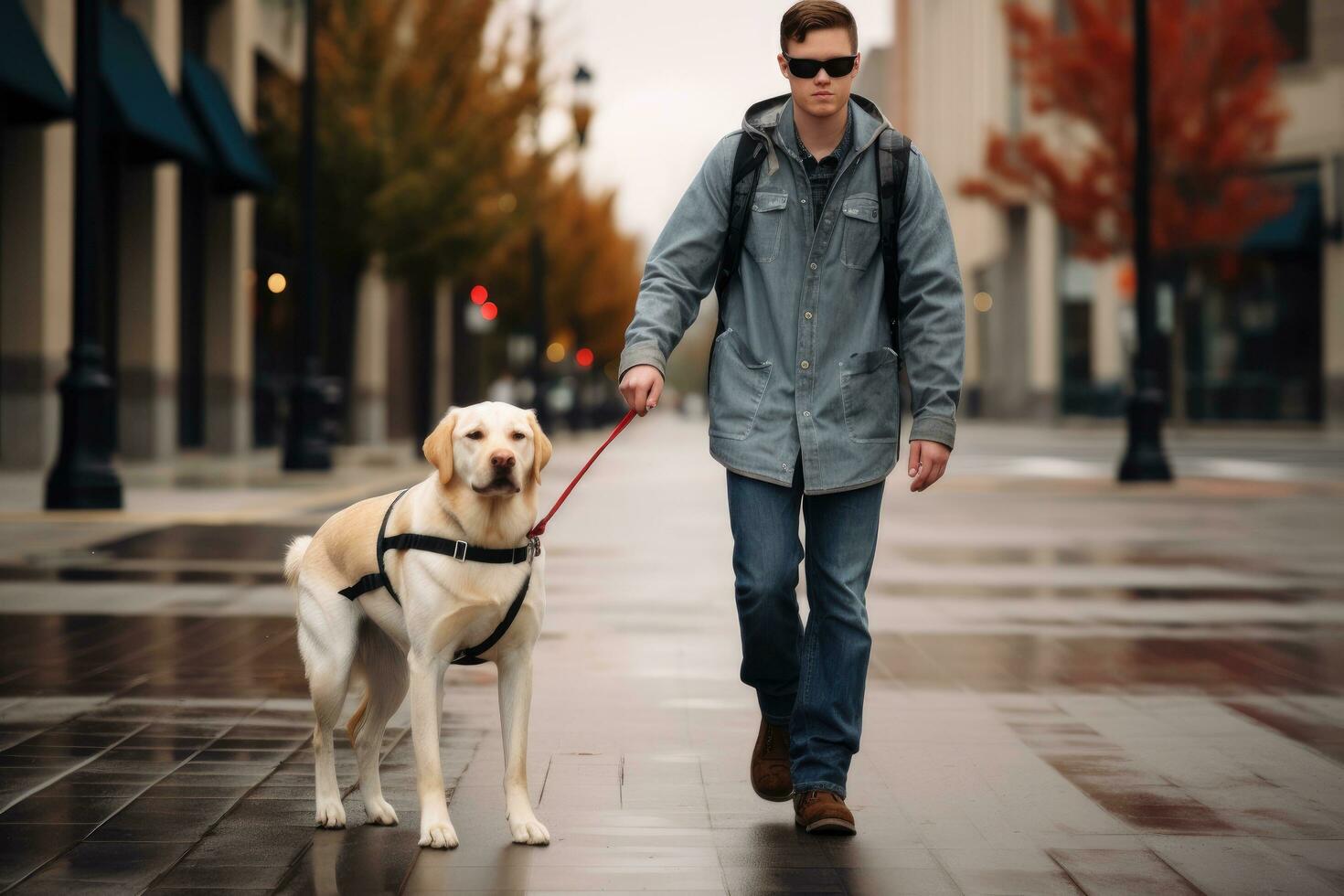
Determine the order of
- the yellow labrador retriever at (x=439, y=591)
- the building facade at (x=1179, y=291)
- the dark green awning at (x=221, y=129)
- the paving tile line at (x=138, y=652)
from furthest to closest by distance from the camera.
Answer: the building facade at (x=1179, y=291) < the dark green awning at (x=221, y=129) < the paving tile line at (x=138, y=652) < the yellow labrador retriever at (x=439, y=591)

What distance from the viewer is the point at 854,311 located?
191 inches

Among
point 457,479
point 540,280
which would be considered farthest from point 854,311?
point 540,280

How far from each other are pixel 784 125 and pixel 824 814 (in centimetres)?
194

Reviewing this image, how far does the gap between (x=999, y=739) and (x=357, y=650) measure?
2436 millimetres

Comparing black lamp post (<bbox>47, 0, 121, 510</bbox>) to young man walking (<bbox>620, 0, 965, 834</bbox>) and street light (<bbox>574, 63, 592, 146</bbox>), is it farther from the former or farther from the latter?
street light (<bbox>574, 63, 592, 146</bbox>)

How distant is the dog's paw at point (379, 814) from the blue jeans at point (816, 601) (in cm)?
109

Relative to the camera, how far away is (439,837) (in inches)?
173

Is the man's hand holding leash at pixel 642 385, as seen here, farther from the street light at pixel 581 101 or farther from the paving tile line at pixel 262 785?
the street light at pixel 581 101

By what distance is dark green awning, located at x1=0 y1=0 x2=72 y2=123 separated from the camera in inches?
715

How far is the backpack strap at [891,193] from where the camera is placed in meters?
4.83

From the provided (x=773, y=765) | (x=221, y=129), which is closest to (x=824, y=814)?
(x=773, y=765)

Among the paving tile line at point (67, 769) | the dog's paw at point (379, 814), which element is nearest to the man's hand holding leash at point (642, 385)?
the dog's paw at point (379, 814)

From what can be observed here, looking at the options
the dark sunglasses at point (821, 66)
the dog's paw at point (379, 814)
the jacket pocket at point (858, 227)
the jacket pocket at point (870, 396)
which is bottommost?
the dog's paw at point (379, 814)

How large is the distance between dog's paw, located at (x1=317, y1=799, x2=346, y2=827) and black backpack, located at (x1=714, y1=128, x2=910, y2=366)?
5.51 feet
